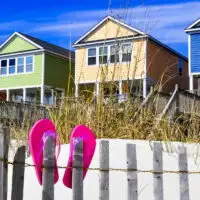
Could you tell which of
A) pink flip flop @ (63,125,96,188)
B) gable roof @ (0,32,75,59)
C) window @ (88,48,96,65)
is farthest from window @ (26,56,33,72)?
pink flip flop @ (63,125,96,188)

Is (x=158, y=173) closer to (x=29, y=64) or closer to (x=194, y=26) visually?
(x=194, y=26)

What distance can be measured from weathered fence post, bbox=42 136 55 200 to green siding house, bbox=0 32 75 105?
30153 millimetres

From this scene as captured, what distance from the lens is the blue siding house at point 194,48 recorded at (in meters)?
26.6

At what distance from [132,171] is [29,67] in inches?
1257

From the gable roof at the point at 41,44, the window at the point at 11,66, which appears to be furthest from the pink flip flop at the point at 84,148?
the window at the point at 11,66

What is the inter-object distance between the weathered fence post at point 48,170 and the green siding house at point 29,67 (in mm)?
30153

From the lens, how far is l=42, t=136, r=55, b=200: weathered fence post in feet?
9.47

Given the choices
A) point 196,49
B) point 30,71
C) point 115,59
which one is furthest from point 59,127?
point 30,71

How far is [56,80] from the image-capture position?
35188 millimetres

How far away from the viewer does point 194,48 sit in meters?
27.0

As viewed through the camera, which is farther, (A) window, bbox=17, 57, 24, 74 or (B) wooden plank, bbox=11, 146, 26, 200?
(A) window, bbox=17, 57, 24, 74

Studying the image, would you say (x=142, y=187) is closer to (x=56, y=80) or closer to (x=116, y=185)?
(x=116, y=185)

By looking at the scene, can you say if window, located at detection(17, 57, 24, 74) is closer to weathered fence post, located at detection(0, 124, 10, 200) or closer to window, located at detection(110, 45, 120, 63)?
window, located at detection(110, 45, 120, 63)

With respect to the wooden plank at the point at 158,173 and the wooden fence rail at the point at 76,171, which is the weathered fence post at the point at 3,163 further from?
the wooden plank at the point at 158,173
